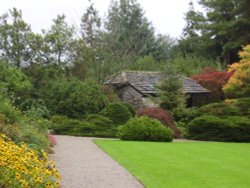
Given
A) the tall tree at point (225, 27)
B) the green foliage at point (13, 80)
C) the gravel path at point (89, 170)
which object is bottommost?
the gravel path at point (89, 170)

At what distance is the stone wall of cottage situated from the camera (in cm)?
2711

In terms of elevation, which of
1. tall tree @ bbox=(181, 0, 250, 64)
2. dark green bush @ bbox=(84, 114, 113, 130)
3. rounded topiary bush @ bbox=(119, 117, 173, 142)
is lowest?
rounded topiary bush @ bbox=(119, 117, 173, 142)

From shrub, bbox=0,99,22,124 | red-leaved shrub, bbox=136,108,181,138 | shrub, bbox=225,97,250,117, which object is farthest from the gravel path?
shrub, bbox=225,97,250,117

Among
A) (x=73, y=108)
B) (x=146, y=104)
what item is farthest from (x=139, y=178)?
(x=146, y=104)

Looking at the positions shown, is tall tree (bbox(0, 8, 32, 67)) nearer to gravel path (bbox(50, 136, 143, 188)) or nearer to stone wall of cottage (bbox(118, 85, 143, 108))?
stone wall of cottage (bbox(118, 85, 143, 108))

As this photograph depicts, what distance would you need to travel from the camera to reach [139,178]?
8.94 m

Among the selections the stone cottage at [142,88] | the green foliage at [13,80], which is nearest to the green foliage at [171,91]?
the stone cottage at [142,88]

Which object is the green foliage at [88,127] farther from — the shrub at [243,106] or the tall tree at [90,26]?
the tall tree at [90,26]

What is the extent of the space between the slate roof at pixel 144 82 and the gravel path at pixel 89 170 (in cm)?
1320

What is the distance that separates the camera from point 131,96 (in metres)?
27.8

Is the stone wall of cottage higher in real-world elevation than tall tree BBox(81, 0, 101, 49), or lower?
lower

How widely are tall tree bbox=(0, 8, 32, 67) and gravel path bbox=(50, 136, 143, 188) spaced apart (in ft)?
48.4

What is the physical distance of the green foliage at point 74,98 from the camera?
75.9 ft

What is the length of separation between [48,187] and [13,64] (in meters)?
23.0
